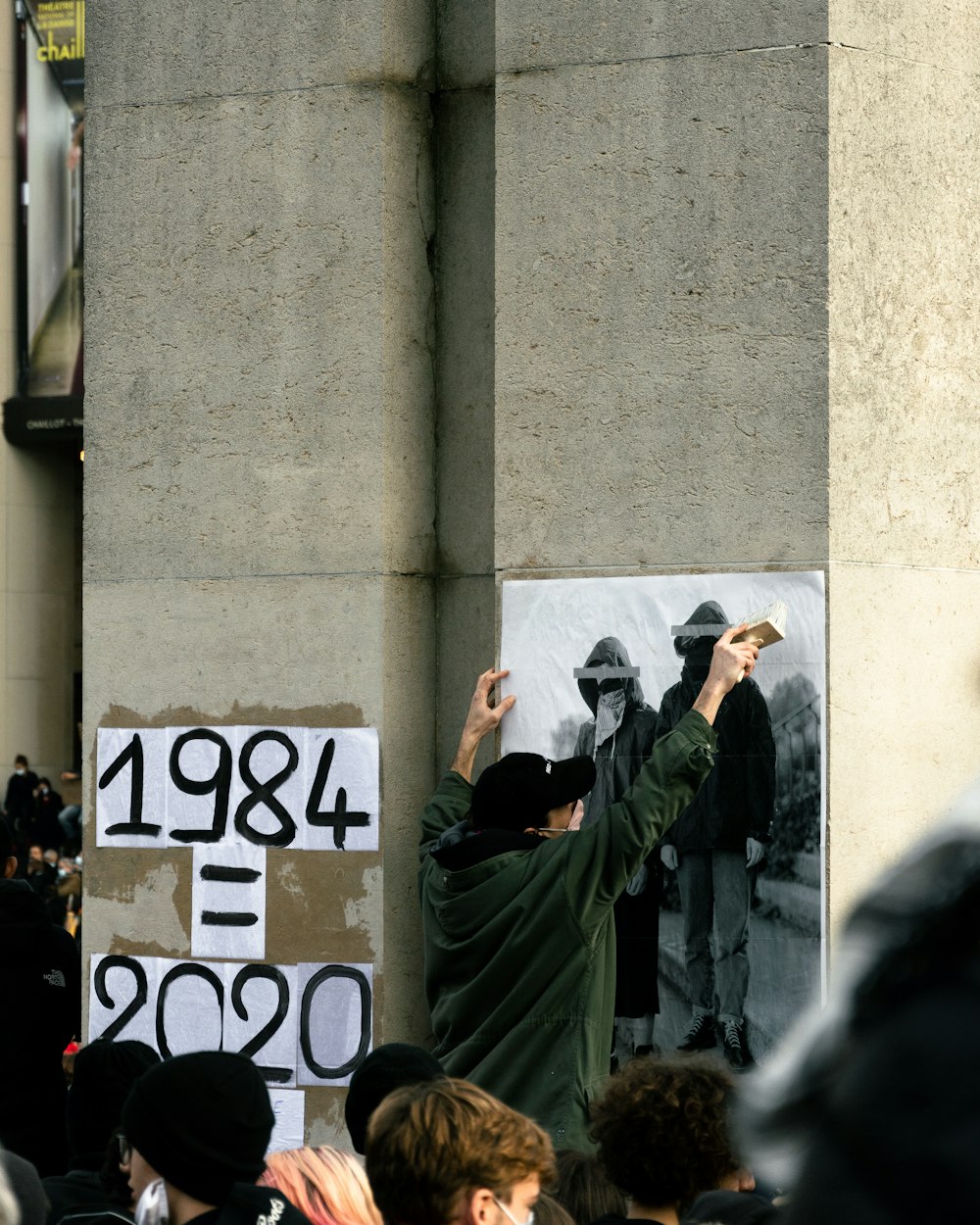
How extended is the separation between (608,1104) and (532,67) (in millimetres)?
3218

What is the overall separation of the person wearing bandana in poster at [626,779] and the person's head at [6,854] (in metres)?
1.58

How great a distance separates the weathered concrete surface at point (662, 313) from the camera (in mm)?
4816

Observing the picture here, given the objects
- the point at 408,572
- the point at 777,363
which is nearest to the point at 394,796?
the point at 408,572

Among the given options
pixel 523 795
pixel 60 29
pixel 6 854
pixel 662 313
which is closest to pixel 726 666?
pixel 523 795

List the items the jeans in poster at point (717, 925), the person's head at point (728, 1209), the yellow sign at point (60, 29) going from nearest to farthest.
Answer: the person's head at point (728, 1209) → the jeans in poster at point (717, 925) → the yellow sign at point (60, 29)

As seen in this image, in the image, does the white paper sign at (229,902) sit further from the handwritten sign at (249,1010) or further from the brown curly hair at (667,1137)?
the brown curly hair at (667,1137)

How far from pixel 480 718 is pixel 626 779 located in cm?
45

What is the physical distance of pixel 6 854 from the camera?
197 inches

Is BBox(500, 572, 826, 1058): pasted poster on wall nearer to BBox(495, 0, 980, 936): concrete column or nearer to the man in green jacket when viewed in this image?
BBox(495, 0, 980, 936): concrete column

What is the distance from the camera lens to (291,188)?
547cm

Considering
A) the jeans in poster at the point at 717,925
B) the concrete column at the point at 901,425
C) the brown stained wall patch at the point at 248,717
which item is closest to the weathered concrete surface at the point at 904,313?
the concrete column at the point at 901,425

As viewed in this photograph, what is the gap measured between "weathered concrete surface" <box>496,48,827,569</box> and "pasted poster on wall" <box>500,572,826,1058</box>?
14cm

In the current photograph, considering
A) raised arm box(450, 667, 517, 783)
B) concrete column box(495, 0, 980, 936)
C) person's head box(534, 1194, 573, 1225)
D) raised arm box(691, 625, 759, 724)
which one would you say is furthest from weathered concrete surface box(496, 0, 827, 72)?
person's head box(534, 1194, 573, 1225)

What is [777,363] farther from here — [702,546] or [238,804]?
[238,804]
